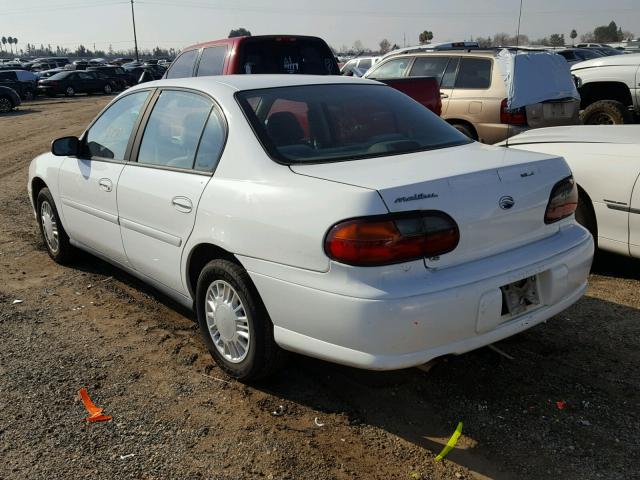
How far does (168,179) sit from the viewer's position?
11.8ft

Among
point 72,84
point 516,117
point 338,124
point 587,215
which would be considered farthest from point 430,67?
point 72,84

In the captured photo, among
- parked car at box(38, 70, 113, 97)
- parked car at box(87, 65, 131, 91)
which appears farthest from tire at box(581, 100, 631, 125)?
parked car at box(87, 65, 131, 91)

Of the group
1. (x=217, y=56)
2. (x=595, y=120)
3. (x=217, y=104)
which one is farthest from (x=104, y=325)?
(x=595, y=120)

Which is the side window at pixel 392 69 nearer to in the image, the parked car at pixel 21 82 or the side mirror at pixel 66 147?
the side mirror at pixel 66 147

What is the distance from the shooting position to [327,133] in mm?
3414

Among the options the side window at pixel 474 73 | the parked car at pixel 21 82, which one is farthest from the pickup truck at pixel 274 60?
the parked car at pixel 21 82

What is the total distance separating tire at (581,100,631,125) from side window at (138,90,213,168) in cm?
783

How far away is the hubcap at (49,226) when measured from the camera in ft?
17.4

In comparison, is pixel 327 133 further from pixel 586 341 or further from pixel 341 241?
pixel 586 341

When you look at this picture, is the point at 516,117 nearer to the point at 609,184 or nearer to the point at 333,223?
the point at 609,184

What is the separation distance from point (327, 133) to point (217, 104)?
64 cm

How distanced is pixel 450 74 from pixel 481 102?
0.83 m

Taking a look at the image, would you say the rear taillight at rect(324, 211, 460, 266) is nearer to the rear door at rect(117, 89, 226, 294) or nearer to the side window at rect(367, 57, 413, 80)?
the rear door at rect(117, 89, 226, 294)

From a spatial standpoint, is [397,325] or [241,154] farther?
[241,154]
